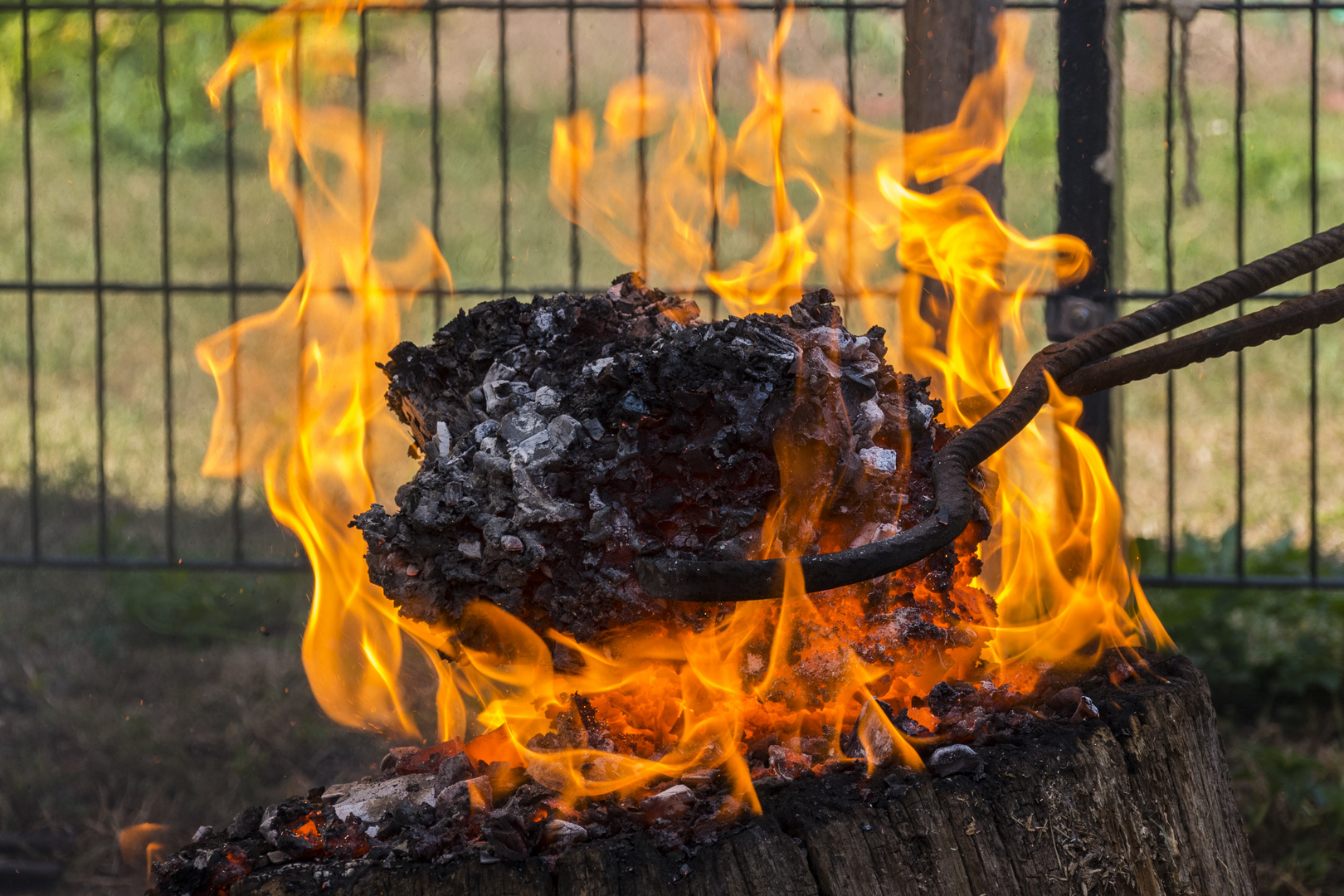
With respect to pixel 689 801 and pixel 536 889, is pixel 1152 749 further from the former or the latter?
pixel 536 889

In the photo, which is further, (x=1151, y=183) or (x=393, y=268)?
(x=1151, y=183)

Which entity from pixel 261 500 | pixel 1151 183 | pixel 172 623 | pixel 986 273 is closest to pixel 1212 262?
pixel 1151 183

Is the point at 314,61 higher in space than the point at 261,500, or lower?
higher

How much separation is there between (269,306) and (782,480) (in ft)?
10.7

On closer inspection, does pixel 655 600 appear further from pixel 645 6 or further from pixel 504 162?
pixel 645 6

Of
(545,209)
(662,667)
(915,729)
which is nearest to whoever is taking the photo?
(915,729)

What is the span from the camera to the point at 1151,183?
7.25 metres

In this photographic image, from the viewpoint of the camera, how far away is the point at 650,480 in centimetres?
145

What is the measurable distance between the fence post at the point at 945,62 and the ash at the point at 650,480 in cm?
104

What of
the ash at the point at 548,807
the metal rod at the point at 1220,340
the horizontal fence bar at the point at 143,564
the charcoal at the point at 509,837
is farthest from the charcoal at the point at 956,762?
the horizontal fence bar at the point at 143,564

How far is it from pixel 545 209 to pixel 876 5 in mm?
3930

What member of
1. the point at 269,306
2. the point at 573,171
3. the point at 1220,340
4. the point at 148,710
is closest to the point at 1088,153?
the point at 1220,340

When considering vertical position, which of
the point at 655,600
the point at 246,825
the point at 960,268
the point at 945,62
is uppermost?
the point at 945,62

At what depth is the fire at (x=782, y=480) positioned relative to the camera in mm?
1482
